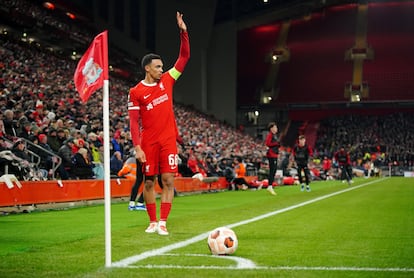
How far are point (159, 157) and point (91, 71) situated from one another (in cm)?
272

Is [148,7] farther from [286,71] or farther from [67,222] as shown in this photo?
[67,222]

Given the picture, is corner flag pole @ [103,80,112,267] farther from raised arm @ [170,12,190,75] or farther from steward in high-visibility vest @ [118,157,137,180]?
steward in high-visibility vest @ [118,157,137,180]

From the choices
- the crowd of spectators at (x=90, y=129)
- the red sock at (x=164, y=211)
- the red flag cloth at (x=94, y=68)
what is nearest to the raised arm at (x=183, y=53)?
the red sock at (x=164, y=211)

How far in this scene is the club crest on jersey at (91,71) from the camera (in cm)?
586

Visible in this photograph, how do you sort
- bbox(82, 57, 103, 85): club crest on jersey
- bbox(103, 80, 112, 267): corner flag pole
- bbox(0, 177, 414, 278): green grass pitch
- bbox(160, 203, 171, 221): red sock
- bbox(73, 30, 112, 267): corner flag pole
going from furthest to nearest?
bbox(160, 203, 171, 221): red sock → bbox(82, 57, 103, 85): club crest on jersey → bbox(73, 30, 112, 267): corner flag pole → bbox(103, 80, 112, 267): corner flag pole → bbox(0, 177, 414, 278): green grass pitch

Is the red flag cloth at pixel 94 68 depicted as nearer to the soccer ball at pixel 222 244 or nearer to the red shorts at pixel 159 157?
the soccer ball at pixel 222 244

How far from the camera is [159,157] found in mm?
8492

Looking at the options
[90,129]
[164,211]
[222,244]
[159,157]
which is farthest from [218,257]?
[90,129]

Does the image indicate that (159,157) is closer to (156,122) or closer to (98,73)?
(156,122)

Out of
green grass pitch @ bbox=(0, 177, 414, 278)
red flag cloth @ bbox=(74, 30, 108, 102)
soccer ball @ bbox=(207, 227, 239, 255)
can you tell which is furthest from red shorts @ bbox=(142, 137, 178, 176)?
red flag cloth @ bbox=(74, 30, 108, 102)

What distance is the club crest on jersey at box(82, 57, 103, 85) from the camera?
586cm

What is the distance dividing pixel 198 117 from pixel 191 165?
2647 cm

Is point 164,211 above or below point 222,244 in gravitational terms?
above

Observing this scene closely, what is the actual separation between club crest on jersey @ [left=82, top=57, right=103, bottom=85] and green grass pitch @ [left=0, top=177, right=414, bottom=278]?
66.3 inches
